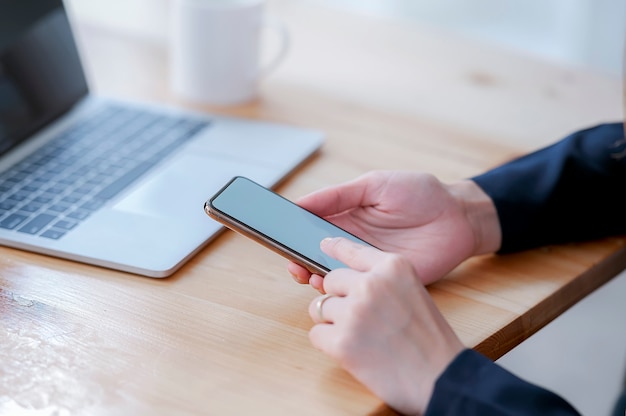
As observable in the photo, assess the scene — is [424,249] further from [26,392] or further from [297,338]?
[26,392]

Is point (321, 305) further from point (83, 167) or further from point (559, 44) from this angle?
point (559, 44)

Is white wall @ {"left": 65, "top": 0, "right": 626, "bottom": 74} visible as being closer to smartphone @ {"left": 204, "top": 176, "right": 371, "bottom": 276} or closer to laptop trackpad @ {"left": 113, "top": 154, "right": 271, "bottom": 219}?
laptop trackpad @ {"left": 113, "top": 154, "right": 271, "bottom": 219}

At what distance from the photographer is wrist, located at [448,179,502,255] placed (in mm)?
774

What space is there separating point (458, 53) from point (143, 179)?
0.56m

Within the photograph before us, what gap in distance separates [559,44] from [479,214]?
3.99ft

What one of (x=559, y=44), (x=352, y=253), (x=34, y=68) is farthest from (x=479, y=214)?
(x=559, y=44)

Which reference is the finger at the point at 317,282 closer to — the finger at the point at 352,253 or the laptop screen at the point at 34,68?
the finger at the point at 352,253

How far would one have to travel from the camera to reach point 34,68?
908 millimetres

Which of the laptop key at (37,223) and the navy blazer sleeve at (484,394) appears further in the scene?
the laptop key at (37,223)

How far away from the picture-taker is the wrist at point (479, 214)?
774mm

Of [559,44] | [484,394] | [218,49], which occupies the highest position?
[218,49]

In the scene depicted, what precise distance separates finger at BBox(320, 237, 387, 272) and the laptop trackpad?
0.17 m

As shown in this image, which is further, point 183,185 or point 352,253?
point 183,185

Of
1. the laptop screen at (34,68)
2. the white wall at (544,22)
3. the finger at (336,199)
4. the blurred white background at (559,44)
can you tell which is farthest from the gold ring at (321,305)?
the white wall at (544,22)
